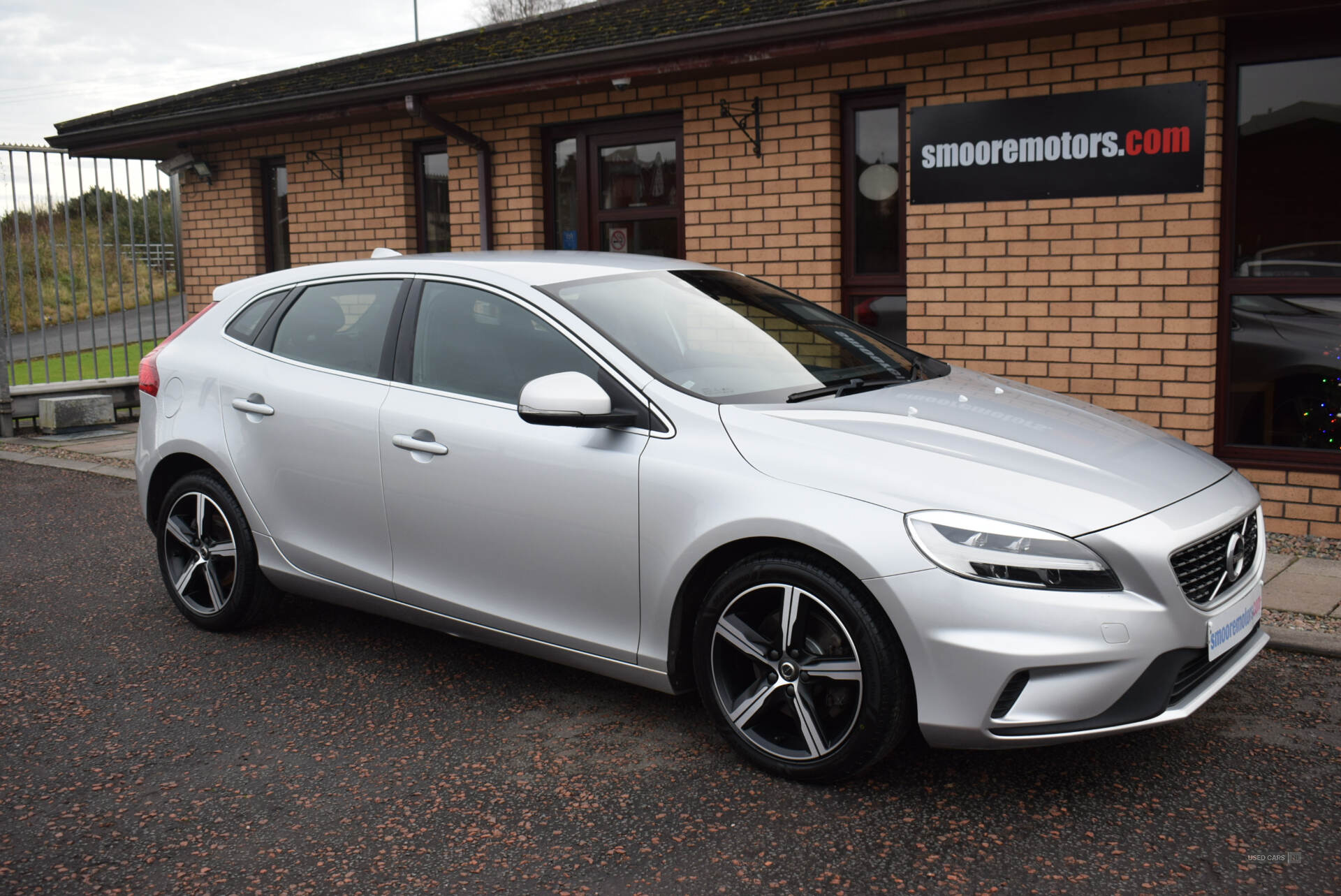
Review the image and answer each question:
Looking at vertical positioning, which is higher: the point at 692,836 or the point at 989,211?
the point at 989,211

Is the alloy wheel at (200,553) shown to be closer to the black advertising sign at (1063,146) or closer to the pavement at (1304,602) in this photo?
the pavement at (1304,602)

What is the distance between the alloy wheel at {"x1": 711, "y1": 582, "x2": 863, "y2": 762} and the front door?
36 centimetres

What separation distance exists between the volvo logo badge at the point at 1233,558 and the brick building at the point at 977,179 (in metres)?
3.27

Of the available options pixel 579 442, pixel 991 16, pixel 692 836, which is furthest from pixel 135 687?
pixel 991 16

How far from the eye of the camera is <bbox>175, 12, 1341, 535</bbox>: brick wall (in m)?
Answer: 6.60

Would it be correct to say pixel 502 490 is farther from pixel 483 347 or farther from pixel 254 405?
pixel 254 405

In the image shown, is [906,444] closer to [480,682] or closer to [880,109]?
[480,682]

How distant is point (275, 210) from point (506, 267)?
7.90m

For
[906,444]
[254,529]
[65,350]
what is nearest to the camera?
[906,444]

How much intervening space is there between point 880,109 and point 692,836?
573 cm

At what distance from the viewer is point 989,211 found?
7.21 meters

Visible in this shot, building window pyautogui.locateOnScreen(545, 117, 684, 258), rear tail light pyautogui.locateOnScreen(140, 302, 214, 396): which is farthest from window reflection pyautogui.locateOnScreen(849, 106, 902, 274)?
rear tail light pyautogui.locateOnScreen(140, 302, 214, 396)

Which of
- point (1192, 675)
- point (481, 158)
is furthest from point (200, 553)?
point (481, 158)

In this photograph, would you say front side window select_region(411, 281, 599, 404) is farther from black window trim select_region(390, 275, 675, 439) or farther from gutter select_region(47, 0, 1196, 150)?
gutter select_region(47, 0, 1196, 150)
